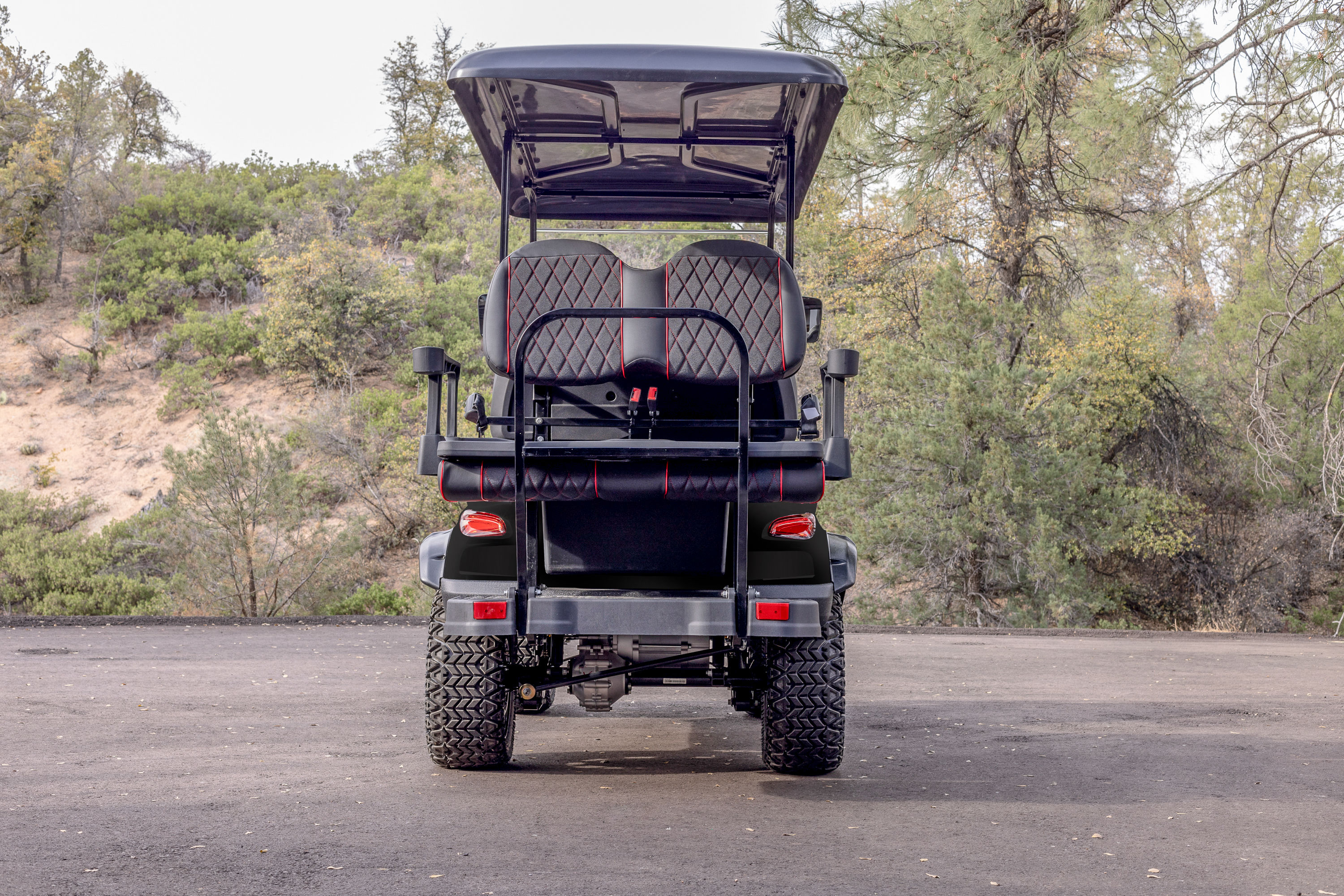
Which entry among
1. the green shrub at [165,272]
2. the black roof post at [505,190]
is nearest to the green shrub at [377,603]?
the black roof post at [505,190]

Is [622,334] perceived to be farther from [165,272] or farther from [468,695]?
[165,272]

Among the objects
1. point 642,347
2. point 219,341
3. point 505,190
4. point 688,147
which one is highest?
point 219,341

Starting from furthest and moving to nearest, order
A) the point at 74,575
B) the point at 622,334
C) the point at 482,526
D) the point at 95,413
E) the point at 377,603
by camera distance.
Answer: the point at 95,413 → the point at 377,603 → the point at 74,575 → the point at 622,334 → the point at 482,526

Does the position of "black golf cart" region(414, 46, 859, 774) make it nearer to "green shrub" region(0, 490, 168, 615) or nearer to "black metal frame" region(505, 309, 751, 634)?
"black metal frame" region(505, 309, 751, 634)

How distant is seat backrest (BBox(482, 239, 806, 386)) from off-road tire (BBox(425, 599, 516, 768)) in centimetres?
117

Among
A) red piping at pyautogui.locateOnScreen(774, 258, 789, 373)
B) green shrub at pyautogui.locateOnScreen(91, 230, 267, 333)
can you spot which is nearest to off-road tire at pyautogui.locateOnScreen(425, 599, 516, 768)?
red piping at pyautogui.locateOnScreen(774, 258, 789, 373)

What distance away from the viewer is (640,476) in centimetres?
448

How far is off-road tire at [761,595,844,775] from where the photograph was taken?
16.5ft

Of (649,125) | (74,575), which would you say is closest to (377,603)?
(74,575)

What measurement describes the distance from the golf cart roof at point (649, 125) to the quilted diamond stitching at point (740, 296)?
76cm

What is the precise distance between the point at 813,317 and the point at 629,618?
242 centimetres

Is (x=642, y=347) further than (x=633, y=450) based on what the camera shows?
Yes

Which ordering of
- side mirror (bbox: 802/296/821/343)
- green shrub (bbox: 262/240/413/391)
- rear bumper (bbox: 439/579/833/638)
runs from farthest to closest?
1. green shrub (bbox: 262/240/413/391)
2. side mirror (bbox: 802/296/821/343)
3. rear bumper (bbox: 439/579/833/638)

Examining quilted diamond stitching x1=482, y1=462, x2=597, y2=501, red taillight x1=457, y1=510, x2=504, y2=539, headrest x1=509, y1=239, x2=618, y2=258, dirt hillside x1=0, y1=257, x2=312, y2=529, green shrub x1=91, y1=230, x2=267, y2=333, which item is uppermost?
green shrub x1=91, y1=230, x2=267, y2=333
